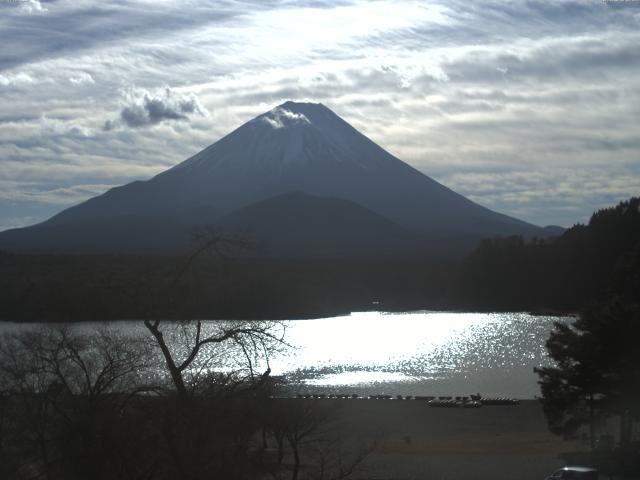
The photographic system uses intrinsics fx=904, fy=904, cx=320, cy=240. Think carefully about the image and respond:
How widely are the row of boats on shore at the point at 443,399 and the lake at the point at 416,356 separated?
1.14m

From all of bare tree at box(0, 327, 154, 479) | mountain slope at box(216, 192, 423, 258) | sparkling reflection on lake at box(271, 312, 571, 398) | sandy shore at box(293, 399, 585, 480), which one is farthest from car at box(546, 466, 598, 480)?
mountain slope at box(216, 192, 423, 258)

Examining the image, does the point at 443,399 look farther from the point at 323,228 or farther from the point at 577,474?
the point at 323,228

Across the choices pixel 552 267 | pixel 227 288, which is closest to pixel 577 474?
pixel 227 288

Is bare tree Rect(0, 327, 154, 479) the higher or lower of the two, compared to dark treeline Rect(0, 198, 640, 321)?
lower

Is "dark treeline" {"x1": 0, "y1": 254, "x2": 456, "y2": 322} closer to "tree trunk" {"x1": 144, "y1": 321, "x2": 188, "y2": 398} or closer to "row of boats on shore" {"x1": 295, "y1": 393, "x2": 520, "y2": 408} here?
"tree trunk" {"x1": 144, "y1": 321, "x2": 188, "y2": 398}

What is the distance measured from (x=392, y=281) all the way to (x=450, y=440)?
242ft

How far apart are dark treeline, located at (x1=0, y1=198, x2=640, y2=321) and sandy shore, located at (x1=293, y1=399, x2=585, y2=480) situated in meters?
22.7

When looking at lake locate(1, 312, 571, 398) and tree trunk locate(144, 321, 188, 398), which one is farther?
lake locate(1, 312, 571, 398)

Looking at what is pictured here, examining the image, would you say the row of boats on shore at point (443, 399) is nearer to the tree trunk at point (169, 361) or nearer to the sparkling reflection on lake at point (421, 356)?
the sparkling reflection on lake at point (421, 356)

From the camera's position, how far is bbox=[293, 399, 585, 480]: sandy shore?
17.0 m

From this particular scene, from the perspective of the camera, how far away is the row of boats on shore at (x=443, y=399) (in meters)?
27.5

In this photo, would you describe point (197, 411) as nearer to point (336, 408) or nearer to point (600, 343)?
point (600, 343)

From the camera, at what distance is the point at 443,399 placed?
28375 millimetres

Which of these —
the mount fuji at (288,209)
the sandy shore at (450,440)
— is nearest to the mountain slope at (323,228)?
the mount fuji at (288,209)
